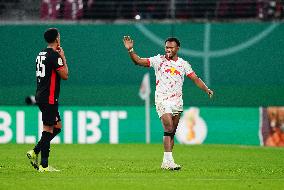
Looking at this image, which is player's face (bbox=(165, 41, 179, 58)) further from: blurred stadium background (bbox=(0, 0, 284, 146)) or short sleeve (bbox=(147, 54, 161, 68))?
blurred stadium background (bbox=(0, 0, 284, 146))

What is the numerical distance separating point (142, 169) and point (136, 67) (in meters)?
11.3

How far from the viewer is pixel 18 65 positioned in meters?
25.9

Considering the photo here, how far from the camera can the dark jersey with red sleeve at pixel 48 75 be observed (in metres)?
13.8

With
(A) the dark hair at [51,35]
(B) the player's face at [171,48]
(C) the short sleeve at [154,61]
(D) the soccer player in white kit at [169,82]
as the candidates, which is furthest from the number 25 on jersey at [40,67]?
(B) the player's face at [171,48]

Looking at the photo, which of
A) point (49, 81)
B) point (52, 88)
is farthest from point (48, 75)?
point (52, 88)

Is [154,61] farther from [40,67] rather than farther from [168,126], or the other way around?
[40,67]

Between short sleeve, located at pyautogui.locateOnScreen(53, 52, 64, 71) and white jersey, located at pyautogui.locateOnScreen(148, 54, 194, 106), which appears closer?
short sleeve, located at pyautogui.locateOnScreen(53, 52, 64, 71)

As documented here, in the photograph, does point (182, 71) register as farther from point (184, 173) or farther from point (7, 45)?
point (7, 45)

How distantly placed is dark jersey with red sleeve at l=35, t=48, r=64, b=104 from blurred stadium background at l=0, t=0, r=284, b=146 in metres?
10.4

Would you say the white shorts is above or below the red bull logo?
below

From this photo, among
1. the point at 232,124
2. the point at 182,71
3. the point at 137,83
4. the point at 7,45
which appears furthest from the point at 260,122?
the point at 182,71

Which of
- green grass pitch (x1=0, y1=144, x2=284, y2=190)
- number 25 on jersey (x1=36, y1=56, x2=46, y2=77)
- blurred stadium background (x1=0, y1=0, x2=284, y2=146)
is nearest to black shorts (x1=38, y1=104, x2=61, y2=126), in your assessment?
number 25 on jersey (x1=36, y1=56, x2=46, y2=77)

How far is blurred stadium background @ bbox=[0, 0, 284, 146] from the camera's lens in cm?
2417

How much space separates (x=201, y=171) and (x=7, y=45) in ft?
42.4
